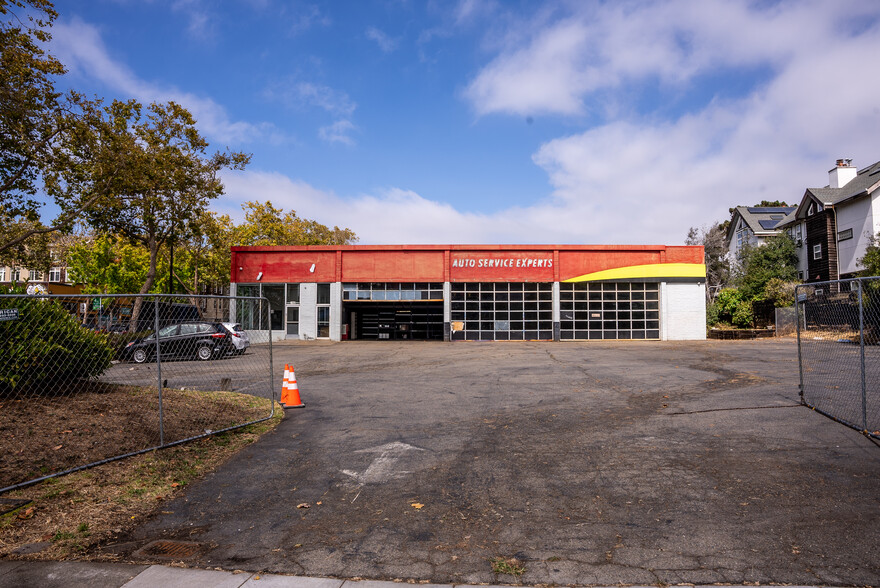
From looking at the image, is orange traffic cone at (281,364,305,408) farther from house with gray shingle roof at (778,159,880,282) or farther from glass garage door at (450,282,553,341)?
house with gray shingle roof at (778,159,880,282)

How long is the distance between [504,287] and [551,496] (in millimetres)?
28904

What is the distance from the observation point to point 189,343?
865 centimetres

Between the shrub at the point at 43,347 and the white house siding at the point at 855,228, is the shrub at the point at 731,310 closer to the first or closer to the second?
the white house siding at the point at 855,228

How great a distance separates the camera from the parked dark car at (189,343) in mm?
7867

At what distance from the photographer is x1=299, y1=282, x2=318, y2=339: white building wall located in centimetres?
3391

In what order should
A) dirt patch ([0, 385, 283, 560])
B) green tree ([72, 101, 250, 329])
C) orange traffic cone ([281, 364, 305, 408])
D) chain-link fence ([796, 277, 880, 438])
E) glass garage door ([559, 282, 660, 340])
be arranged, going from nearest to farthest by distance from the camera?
dirt patch ([0, 385, 283, 560]), chain-link fence ([796, 277, 880, 438]), orange traffic cone ([281, 364, 305, 408]), green tree ([72, 101, 250, 329]), glass garage door ([559, 282, 660, 340])

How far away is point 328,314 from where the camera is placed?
112 feet

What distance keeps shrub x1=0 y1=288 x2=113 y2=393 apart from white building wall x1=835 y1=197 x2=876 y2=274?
132ft

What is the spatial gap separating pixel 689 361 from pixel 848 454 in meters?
12.0

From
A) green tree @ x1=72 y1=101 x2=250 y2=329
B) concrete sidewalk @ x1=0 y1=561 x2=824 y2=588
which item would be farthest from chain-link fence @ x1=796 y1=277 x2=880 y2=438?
green tree @ x1=72 y1=101 x2=250 y2=329

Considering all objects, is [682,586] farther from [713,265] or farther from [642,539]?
[713,265]

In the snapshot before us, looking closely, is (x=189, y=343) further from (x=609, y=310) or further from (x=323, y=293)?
(x=609, y=310)

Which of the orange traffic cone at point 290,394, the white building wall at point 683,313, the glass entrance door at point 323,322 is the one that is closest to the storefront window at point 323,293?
the glass entrance door at point 323,322

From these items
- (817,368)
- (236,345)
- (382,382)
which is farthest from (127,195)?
(817,368)
